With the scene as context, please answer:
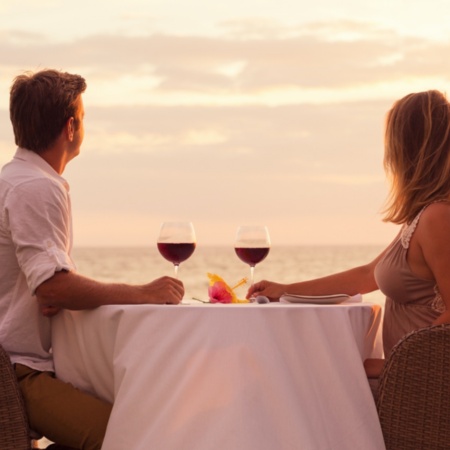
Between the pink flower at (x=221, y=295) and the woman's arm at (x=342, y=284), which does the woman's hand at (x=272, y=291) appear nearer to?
the woman's arm at (x=342, y=284)

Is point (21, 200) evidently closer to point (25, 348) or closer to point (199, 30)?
point (25, 348)

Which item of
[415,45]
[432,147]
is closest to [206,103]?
[415,45]

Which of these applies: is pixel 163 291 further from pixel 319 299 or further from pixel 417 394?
pixel 417 394

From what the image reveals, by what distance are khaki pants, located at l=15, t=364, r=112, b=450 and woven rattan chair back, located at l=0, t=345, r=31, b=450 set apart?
0.05 m

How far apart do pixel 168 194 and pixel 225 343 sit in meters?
38.5

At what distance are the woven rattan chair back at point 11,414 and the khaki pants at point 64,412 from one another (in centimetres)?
5

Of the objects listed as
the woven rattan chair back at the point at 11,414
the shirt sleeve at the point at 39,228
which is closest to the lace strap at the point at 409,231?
the shirt sleeve at the point at 39,228

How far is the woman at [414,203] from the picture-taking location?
419cm

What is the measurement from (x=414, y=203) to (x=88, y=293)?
1393 millimetres

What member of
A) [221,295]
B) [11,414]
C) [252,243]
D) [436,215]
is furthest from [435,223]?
[11,414]

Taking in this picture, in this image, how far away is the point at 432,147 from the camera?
4305 millimetres

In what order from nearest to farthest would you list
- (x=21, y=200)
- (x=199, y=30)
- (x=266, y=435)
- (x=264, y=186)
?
(x=266, y=435), (x=21, y=200), (x=199, y=30), (x=264, y=186)

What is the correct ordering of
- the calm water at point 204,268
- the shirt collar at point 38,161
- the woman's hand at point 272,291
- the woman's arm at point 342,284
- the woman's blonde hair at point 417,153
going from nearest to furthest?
the shirt collar at point 38,161 < the woman's blonde hair at point 417,153 < the woman's hand at point 272,291 < the woman's arm at point 342,284 < the calm water at point 204,268

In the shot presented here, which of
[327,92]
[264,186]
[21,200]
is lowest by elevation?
[264,186]
